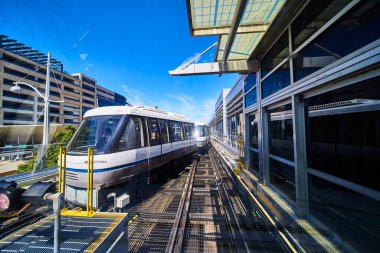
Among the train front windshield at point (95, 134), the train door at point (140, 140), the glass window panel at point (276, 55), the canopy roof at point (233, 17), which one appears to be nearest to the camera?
the canopy roof at point (233, 17)

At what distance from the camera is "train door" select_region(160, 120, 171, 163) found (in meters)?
6.57

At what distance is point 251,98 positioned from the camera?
654 cm

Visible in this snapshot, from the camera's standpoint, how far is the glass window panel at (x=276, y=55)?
393 cm

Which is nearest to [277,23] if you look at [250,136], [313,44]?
[313,44]

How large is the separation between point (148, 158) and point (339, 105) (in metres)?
6.69

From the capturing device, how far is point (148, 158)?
18.0 ft

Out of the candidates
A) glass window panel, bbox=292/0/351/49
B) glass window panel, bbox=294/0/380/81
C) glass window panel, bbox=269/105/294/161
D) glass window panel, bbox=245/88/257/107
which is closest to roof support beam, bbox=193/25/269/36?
glass window panel, bbox=292/0/351/49

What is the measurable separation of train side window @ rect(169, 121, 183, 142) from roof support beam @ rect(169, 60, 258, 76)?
10.1 ft

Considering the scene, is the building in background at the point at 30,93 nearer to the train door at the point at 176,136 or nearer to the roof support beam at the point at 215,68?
the train door at the point at 176,136

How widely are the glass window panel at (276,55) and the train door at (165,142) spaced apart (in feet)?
13.8

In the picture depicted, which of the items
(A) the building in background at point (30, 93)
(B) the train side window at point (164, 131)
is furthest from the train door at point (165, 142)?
(A) the building in background at point (30, 93)

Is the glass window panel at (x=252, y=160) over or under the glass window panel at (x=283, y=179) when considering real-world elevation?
over

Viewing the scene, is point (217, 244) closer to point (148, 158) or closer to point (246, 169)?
point (148, 158)

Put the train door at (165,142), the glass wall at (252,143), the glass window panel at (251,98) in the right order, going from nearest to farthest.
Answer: the glass window panel at (251,98), the train door at (165,142), the glass wall at (252,143)
